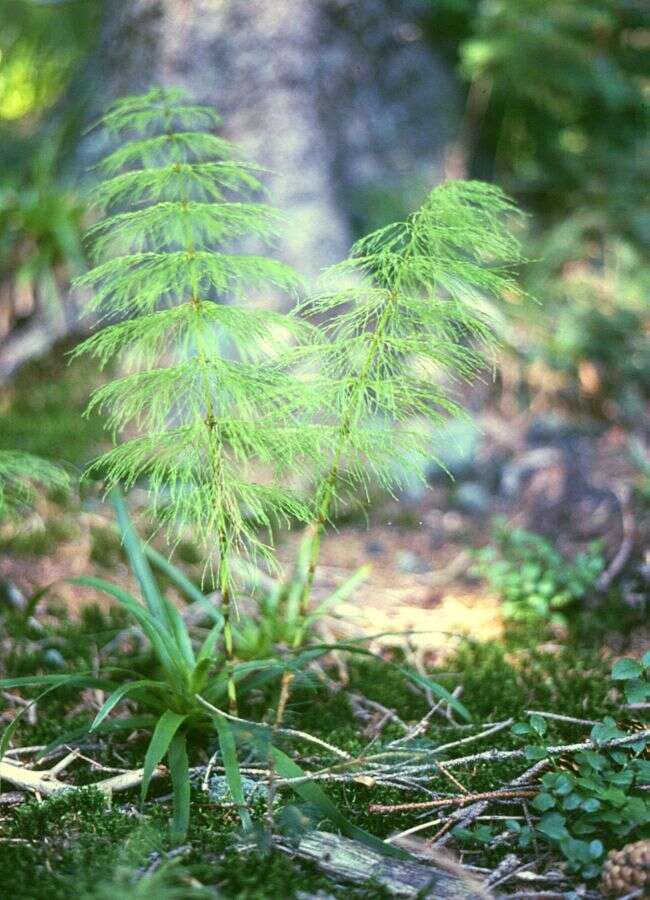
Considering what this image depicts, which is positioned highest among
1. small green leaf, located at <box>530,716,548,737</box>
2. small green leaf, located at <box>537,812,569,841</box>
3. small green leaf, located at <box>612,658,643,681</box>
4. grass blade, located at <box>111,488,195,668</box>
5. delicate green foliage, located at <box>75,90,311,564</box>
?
delicate green foliage, located at <box>75,90,311,564</box>

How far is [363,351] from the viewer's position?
1768mm

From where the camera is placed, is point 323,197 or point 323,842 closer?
point 323,842

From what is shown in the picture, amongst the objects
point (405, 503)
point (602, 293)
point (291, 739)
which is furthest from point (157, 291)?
point (602, 293)

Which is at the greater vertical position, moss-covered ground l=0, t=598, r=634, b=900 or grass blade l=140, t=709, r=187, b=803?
grass blade l=140, t=709, r=187, b=803

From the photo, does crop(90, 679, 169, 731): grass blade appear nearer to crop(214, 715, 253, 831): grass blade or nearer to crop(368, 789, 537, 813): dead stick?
crop(214, 715, 253, 831): grass blade

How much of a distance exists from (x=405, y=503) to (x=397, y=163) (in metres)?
2.01

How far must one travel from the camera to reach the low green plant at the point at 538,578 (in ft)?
8.15

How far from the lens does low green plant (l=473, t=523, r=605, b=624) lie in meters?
2.48

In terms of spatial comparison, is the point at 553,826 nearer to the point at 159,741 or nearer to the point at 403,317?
the point at 159,741

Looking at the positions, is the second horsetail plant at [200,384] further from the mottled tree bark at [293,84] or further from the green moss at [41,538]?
the mottled tree bark at [293,84]

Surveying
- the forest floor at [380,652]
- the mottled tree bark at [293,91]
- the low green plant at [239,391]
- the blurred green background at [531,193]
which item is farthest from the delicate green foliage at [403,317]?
the mottled tree bark at [293,91]

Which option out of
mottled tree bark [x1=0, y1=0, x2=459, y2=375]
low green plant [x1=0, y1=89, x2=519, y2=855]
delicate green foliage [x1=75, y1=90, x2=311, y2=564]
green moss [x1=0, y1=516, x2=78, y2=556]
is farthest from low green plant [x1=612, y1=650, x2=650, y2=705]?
mottled tree bark [x1=0, y1=0, x2=459, y2=375]

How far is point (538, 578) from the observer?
2633 millimetres

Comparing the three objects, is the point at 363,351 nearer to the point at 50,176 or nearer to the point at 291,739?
the point at 291,739
